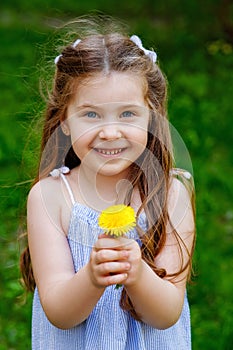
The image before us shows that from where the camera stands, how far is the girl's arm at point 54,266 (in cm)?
169

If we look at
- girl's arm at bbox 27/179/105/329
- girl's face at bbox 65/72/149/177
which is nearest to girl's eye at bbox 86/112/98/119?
girl's face at bbox 65/72/149/177

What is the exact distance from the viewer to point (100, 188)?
178cm

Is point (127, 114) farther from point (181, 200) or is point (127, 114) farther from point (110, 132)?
point (181, 200)

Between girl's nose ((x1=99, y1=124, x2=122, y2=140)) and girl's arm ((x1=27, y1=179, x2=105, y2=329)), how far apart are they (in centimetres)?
25

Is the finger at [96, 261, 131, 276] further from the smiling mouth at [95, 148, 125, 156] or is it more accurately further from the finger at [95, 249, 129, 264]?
the smiling mouth at [95, 148, 125, 156]

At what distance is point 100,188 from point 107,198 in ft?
0.11

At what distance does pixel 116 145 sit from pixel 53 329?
1.68 ft

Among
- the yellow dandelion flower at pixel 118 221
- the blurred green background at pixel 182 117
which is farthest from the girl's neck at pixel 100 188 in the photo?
the blurred green background at pixel 182 117

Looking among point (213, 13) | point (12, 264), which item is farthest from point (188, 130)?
point (213, 13)

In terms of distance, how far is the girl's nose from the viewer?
1624mm

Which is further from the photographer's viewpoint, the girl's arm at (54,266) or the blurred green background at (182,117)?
the blurred green background at (182,117)

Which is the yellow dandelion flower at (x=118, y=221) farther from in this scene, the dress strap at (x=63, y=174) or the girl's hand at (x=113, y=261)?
the dress strap at (x=63, y=174)

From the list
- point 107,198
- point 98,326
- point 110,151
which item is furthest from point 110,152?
point 98,326

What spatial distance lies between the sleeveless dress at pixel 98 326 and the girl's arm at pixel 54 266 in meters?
0.03
